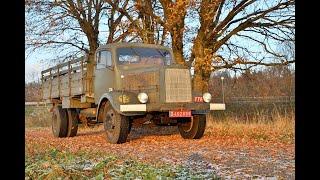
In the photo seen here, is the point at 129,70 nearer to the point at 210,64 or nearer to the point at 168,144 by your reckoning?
the point at 168,144

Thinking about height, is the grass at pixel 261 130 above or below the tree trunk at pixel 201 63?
below

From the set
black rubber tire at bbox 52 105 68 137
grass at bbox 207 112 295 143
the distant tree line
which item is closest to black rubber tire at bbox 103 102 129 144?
grass at bbox 207 112 295 143

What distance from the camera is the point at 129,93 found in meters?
9.25

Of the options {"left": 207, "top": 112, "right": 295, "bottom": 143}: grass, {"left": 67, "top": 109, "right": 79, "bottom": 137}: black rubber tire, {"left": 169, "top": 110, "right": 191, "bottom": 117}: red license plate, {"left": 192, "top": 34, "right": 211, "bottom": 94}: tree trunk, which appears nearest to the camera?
{"left": 169, "top": 110, "right": 191, "bottom": 117}: red license plate

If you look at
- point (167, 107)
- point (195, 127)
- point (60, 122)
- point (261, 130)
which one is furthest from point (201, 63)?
point (167, 107)

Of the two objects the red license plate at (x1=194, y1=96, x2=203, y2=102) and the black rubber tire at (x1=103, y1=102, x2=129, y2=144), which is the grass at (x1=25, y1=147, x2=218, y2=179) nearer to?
the black rubber tire at (x1=103, y1=102, x2=129, y2=144)

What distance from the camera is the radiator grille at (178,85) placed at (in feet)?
30.3

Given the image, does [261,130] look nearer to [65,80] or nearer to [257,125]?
[257,125]

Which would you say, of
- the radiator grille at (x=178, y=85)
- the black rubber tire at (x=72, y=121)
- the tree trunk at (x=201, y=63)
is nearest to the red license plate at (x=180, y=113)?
the radiator grille at (x=178, y=85)

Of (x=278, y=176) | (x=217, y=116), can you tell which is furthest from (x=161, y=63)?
(x=217, y=116)

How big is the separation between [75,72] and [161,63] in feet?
7.66

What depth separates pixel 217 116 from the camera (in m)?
16.6

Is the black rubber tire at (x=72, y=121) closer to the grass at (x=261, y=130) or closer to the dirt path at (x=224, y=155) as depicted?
the dirt path at (x=224, y=155)

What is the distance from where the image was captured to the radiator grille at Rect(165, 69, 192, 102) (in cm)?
923
